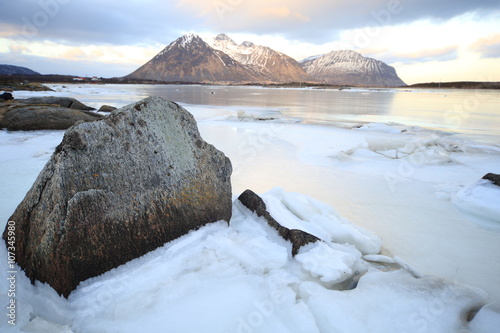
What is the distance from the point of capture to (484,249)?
3131mm

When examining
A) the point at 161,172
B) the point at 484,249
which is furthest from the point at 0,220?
the point at 484,249

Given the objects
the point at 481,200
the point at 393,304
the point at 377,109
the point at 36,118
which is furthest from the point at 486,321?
the point at 377,109

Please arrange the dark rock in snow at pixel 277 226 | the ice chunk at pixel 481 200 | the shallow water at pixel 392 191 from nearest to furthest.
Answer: the dark rock in snow at pixel 277 226
the shallow water at pixel 392 191
the ice chunk at pixel 481 200

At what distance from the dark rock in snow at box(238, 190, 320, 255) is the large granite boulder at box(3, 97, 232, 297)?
0.33m

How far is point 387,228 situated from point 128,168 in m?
3.11

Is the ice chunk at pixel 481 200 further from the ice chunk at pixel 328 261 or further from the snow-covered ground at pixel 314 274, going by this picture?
the ice chunk at pixel 328 261

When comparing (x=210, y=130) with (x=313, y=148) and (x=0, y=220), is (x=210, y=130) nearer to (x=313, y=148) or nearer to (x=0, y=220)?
(x=313, y=148)

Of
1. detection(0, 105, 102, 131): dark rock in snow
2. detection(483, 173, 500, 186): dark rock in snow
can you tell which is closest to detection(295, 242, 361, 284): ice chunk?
detection(483, 173, 500, 186): dark rock in snow

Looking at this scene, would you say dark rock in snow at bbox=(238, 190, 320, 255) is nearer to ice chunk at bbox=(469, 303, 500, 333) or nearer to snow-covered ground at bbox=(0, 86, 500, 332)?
snow-covered ground at bbox=(0, 86, 500, 332)

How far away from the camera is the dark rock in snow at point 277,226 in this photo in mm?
2770

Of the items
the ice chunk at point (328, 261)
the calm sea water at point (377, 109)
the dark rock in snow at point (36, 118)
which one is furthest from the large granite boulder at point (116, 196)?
the calm sea water at point (377, 109)

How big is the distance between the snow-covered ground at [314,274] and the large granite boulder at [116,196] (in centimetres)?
14

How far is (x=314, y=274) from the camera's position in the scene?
8.13 feet

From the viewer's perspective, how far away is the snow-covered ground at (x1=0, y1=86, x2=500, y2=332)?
2027mm
